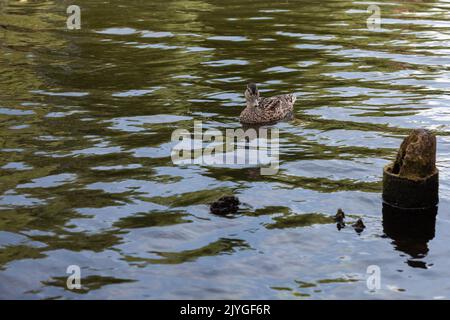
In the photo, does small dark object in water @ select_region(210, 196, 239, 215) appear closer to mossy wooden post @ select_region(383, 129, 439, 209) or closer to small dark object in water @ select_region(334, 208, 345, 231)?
small dark object in water @ select_region(334, 208, 345, 231)

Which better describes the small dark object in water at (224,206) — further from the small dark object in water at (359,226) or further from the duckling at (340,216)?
the small dark object in water at (359,226)

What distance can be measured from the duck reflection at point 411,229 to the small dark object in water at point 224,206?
79.5 inches

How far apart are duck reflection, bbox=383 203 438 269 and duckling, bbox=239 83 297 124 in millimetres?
4721

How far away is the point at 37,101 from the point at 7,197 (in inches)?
214

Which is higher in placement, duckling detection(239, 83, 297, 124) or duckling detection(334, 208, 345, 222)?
duckling detection(239, 83, 297, 124)

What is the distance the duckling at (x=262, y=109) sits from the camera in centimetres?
1634

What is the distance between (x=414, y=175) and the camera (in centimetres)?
1158

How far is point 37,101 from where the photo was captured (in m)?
17.7

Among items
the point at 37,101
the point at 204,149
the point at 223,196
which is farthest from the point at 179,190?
the point at 37,101

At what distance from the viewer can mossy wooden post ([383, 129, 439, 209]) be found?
11.4 m

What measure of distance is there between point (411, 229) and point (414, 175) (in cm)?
72

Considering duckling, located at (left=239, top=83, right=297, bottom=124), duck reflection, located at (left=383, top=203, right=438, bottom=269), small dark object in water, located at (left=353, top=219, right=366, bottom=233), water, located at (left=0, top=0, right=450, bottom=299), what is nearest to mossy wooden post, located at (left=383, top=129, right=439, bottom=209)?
duck reflection, located at (left=383, top=203, right=438, bottom=269)

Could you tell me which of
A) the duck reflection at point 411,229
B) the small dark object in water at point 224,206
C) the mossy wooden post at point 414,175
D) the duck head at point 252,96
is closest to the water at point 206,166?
the duck reflection at point 411,229
